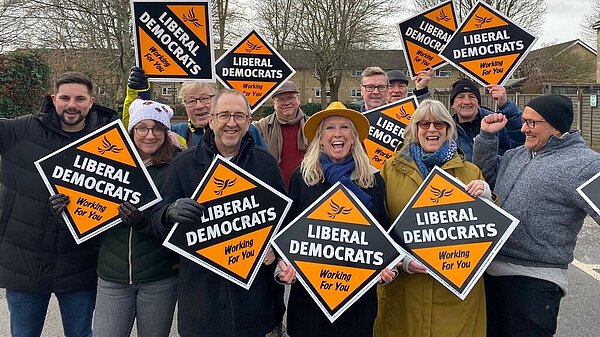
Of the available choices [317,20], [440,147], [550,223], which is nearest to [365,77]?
[440,147]

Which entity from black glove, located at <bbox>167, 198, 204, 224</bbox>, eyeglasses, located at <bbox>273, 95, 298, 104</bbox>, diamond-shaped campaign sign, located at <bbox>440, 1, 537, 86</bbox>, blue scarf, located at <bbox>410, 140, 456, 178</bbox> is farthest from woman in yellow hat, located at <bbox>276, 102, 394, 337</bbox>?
diamond-shaped campaign sign, located at <bbox>440, 1, 537, 86</bbox>

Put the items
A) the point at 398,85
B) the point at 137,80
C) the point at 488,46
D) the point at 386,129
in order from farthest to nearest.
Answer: the point at 398,85
the point at 386,129
the point at 488,46
the point at 137,80

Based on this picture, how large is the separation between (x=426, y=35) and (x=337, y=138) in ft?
9.39

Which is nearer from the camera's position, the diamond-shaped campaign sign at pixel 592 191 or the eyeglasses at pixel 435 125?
the diamond-shaped campaign sign at pixel 592 191

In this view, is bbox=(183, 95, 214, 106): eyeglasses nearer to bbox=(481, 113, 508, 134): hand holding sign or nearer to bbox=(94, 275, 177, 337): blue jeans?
bbox=(94, 275, 177, 337): blue jeans

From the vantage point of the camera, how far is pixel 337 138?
297cm

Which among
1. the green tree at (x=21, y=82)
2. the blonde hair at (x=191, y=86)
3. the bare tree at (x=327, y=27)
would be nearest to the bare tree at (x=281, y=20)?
the bare tree at (x=327, y=27)

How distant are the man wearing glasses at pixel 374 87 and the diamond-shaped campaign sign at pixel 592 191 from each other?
257 cm

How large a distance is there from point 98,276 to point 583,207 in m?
2.96

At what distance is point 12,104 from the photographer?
14641 millimetres

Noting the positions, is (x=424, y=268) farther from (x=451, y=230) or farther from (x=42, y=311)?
(x=42, y=311)

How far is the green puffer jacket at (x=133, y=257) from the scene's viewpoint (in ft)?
9.62

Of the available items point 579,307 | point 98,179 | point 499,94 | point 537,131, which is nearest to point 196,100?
point 98,179

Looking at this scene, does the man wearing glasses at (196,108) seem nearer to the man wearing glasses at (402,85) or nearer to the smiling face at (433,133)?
the smiling face at (433,133)
